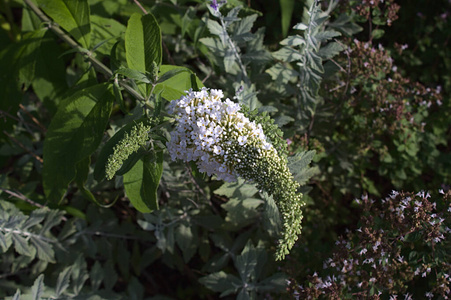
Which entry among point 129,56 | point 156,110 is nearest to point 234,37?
point 129,56

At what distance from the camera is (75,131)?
2184 millimetres

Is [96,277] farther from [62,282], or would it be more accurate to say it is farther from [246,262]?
[246,262]

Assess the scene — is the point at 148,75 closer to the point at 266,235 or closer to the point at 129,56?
the point at 129,56

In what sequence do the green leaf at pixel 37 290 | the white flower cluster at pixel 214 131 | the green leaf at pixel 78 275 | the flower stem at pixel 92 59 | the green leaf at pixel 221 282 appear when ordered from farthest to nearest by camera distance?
the green leaf at pixel 78 275, the green leaf at pixel 221 282, the green leaf at pixel 37 290, the flower stem at pixel 92 59, the white flower cluster at pixel 214 131

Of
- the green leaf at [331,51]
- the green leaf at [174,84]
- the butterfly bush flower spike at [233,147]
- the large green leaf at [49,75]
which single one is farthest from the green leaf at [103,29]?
the green leaf at [331,51]

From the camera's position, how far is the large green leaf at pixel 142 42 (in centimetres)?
203

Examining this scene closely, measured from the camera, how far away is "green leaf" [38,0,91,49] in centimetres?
233

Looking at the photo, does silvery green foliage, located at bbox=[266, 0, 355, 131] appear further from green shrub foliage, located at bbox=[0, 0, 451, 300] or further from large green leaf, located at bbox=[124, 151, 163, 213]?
large green leaf, located at bbox=[124, 151, 163, 213]

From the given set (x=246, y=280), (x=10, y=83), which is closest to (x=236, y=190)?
(x=246, y=280)

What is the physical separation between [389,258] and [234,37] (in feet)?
5.14

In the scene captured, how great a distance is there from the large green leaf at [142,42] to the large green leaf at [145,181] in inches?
18.3

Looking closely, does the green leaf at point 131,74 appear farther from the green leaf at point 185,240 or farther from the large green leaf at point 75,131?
the green leaf at point 185,240

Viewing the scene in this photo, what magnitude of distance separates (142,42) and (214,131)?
0.74 meters

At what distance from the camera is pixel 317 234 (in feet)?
9.20
